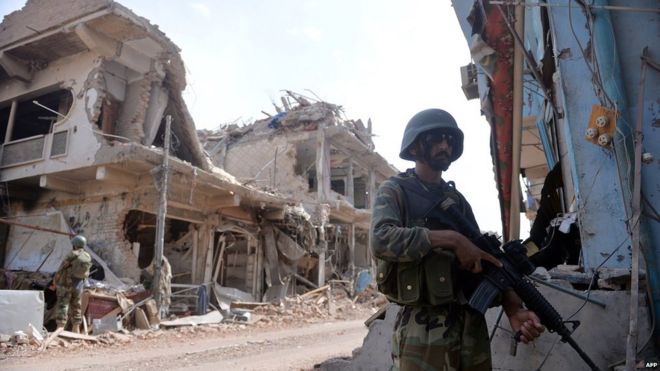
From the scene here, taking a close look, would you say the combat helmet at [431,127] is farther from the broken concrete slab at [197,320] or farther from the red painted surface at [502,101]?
the broken concrete slab at [197,320]

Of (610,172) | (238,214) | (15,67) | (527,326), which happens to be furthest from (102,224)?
(527,326)

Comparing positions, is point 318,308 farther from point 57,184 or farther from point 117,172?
point 57,184

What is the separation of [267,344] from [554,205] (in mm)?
5203

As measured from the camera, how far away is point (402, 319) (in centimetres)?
214

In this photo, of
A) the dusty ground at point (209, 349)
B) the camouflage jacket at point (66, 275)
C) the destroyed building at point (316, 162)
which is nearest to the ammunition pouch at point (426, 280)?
the dusty ground at point (209, 349)

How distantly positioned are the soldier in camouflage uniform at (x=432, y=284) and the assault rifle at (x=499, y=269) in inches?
0.7

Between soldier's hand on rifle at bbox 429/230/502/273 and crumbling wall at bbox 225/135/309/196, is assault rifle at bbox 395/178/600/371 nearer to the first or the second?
soldier's hand on rifle at bbox 429/230/502/273

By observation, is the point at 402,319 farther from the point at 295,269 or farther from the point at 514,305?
the point at 295,269

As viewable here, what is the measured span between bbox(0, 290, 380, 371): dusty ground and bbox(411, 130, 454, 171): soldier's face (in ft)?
12.9

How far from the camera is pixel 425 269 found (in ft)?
6.59

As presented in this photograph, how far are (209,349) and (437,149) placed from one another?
19.8 feet

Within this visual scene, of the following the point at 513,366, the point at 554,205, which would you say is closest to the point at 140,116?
the point at 554,205

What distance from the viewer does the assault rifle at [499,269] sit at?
6.65 ft

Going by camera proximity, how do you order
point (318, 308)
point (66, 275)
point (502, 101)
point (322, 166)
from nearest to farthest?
point (502, 101) < point (66, 275) < point (318, 308) < point (322, 166)
